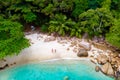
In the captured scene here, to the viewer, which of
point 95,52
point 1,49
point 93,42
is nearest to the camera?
point 1,49

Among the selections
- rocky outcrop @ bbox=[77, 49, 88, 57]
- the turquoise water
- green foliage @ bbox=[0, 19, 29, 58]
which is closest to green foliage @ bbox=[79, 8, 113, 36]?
rocky outcrop @ bbox=[77, 49, 88, 57]

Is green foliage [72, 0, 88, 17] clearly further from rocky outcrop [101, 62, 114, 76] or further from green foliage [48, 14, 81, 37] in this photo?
rocky outcrop [101, 62, 114, 76]

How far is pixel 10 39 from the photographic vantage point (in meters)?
21.4

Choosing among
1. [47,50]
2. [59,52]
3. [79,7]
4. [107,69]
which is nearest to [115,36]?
[107,69]

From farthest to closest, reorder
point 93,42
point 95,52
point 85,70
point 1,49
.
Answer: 1. point 93,42
2. point 95,52
3. point 85,70
4. point 1,49

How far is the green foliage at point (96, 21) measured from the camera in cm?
2495

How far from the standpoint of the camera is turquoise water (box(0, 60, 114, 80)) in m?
21.3

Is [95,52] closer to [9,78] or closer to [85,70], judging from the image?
[85,70]

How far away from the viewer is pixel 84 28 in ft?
85.0

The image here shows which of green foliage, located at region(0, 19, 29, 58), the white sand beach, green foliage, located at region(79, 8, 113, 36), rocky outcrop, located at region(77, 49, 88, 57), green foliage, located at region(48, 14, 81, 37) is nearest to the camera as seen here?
green foliage, located at region(0, 19, 29, 58)

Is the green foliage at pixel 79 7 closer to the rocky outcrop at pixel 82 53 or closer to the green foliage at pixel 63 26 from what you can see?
→ the green foliage at pixel 63 26

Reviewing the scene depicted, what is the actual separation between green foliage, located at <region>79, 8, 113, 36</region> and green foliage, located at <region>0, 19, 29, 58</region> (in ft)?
24.5

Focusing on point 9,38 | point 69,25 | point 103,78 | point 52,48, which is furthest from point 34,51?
point 103,78

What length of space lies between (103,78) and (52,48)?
656 centimetres
